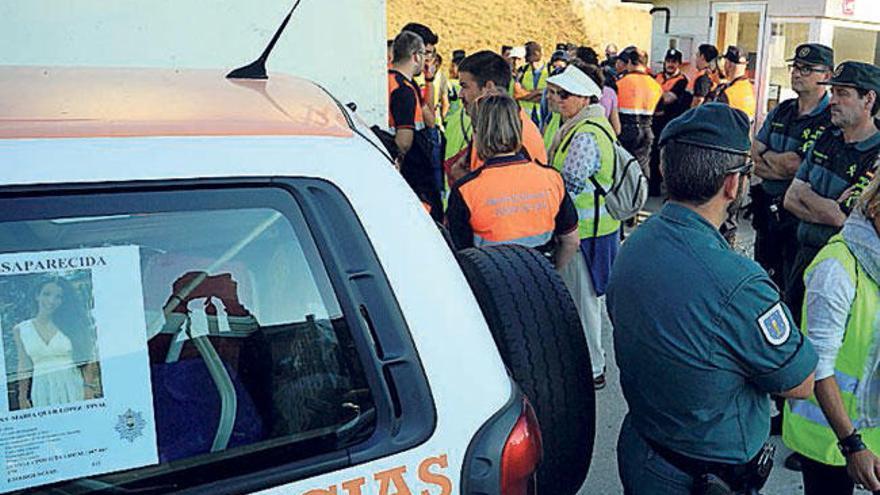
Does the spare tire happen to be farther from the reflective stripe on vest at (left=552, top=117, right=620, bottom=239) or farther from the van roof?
the reflective stripe on vest at (left=552, top=117, right=620, bottom=239)

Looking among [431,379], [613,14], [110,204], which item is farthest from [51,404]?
[613,14]

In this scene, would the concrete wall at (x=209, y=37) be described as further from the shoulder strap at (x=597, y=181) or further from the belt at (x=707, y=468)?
the belt at (x=707, y=468)

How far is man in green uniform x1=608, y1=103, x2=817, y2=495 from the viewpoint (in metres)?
1.88

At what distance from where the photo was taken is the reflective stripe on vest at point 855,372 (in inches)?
88.9

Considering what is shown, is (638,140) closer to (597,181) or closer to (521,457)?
(597,181)

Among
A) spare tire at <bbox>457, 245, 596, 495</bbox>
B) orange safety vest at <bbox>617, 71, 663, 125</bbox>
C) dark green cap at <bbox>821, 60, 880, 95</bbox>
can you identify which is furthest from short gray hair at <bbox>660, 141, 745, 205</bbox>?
orange safety vest at <bbox>617, 71, 663, 125</bbox>

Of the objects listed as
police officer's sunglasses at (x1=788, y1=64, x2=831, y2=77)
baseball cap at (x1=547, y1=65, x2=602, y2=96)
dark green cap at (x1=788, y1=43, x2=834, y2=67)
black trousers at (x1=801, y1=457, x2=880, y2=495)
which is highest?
dark green cap at (x1=788, y1=43, x2=834, y2=67)

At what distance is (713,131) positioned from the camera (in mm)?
1993

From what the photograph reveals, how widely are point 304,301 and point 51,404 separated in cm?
46

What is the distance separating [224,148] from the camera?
1.43 m

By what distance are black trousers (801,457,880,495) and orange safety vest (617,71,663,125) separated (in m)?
6.37

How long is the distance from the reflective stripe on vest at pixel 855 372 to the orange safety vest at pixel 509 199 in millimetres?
1444

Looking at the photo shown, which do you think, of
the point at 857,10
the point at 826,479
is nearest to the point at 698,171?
the point at 826,479

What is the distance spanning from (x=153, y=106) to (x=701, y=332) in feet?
4.51
